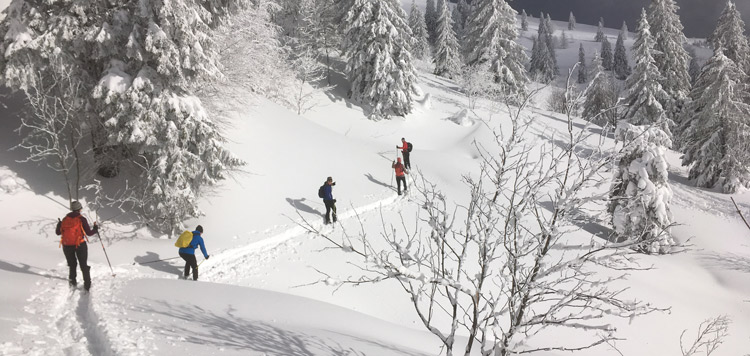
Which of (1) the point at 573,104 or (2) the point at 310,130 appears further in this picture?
(2) the point at 310,130

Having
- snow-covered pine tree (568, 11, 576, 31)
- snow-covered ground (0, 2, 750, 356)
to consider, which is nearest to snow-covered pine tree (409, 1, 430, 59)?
snow-covered ground (0, 2, 750, 356)

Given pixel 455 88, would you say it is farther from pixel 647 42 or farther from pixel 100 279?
pixel 100 279

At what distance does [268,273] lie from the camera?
37.1 feet

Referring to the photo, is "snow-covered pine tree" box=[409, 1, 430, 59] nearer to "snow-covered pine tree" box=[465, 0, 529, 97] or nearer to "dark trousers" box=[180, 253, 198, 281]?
"snow-covered pine tree" box=[465, 0, 529, 97]

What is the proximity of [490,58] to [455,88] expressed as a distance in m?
6.81

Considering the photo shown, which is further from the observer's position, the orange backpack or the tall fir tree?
the tall fir tree

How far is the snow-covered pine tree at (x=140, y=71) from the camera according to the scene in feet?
34.4

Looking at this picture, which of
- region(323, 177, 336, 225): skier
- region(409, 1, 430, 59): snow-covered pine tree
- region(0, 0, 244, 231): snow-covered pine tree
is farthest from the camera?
region(409, 1, 430, 59): snow-covered pine tree

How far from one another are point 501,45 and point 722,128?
18.0 metres

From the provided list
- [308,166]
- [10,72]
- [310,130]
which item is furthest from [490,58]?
[10,72]

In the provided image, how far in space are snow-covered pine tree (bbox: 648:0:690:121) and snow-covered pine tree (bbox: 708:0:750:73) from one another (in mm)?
2599

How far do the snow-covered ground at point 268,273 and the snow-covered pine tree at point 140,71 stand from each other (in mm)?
1822

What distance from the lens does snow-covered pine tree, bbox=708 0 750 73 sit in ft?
95.3

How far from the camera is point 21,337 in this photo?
5.50m
